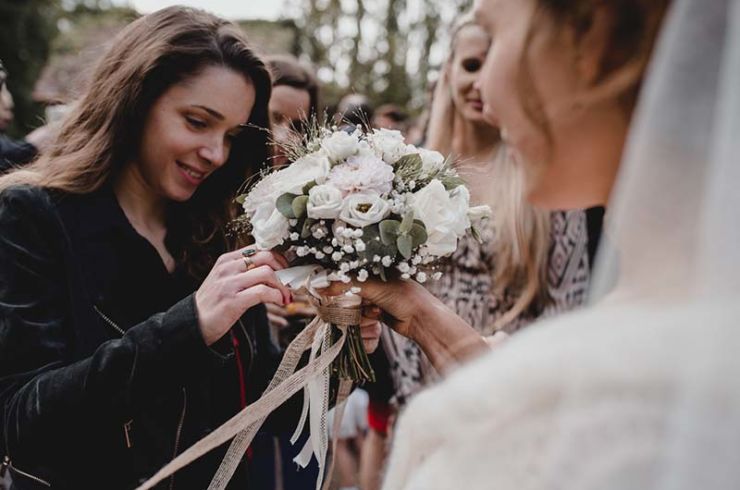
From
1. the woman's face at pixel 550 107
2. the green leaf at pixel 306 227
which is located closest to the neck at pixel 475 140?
the green leaf at pixel 306 227

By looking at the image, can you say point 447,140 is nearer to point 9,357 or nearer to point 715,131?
point 9,357

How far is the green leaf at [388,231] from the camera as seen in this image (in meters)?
1.74

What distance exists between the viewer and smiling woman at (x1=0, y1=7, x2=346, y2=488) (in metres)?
1.72

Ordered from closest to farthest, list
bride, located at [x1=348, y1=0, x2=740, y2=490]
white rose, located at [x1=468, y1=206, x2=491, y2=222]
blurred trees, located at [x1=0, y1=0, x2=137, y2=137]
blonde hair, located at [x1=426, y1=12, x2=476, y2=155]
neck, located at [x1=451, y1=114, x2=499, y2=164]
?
1. bride, located at [x1=348, y1=0, x2=740, y2=490]
2. white rose, located at [x1=468, y1=206, x2=491, y2=222]
3. neck, located at [x1=451, y1=114, x2=499, y2=164]
4. blonde hair, located at [x1=426, y1=12, x2=476, y2=155]
5. blurred trees, located at [x1=0, y1=0, x2=137, y2=137]

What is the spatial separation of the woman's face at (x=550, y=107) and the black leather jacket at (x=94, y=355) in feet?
3.29

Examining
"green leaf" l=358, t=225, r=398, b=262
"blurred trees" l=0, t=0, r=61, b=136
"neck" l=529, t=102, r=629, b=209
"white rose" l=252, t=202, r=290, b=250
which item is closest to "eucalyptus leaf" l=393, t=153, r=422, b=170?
"green leaf" l=358, t=225, r=398, b=262

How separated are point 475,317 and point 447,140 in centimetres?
98

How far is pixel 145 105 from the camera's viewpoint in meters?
2.13

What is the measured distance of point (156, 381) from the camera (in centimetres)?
172

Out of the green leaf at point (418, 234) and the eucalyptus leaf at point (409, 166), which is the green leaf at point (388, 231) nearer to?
the green leaf at point (418, 234)

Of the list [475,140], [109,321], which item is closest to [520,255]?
[475,140]

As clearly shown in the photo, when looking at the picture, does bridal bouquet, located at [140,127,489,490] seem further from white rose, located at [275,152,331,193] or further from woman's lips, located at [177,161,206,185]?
woman's lips, located at [177,161,206,185]

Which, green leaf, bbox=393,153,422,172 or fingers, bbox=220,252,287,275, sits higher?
green leaf, bbox=393,153,422,172

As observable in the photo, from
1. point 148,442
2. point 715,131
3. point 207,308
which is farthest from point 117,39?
point 715,131
